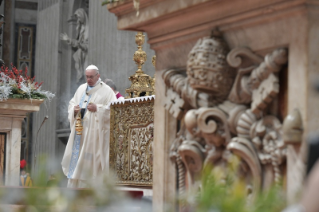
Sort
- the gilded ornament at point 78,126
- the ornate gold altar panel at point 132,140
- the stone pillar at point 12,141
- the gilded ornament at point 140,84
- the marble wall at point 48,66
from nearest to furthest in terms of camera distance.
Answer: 1. the ornate gold altar panel at point 132,140
2. the gilded ornament at point 78,126
3. the stone pillar at point 12,141
4. the gilded ornament at point 140,84
5. the marble wall at point 48,66

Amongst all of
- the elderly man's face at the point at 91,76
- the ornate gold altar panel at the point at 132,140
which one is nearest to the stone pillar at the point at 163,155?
the ornate gold altar panel at the point at 132,140

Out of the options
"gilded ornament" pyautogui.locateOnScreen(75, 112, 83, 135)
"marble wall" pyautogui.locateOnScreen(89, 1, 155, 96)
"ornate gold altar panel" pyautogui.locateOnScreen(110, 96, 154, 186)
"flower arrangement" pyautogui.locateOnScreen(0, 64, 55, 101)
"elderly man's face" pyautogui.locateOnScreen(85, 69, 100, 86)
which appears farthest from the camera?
"marble wall" pyautogui.locateOnScreen(89, 1, 155, 96)

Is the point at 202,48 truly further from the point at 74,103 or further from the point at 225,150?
the point at 74,103

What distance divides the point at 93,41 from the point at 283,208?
16489 millimetres

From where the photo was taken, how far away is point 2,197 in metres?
1.55

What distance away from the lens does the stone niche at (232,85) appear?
233cm

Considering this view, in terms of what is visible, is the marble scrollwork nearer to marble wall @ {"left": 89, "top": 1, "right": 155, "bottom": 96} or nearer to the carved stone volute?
the carved stone volute

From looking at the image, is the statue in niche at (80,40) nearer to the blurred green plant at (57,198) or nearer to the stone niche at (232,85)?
the stone niche at (232,85)

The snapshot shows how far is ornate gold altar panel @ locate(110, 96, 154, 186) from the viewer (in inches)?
369

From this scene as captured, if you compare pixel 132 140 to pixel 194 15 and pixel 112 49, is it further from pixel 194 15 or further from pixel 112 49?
pixel 112 49

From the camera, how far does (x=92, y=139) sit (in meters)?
10.2

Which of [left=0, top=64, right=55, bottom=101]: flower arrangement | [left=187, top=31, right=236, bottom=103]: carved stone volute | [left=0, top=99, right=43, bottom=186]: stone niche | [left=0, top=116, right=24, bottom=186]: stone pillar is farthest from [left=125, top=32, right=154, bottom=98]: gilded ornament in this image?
[left=187, top=31, right=236, bottom=103]: carved stone volute

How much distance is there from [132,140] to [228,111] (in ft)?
23.2

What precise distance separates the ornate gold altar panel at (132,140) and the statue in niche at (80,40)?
904 cm
